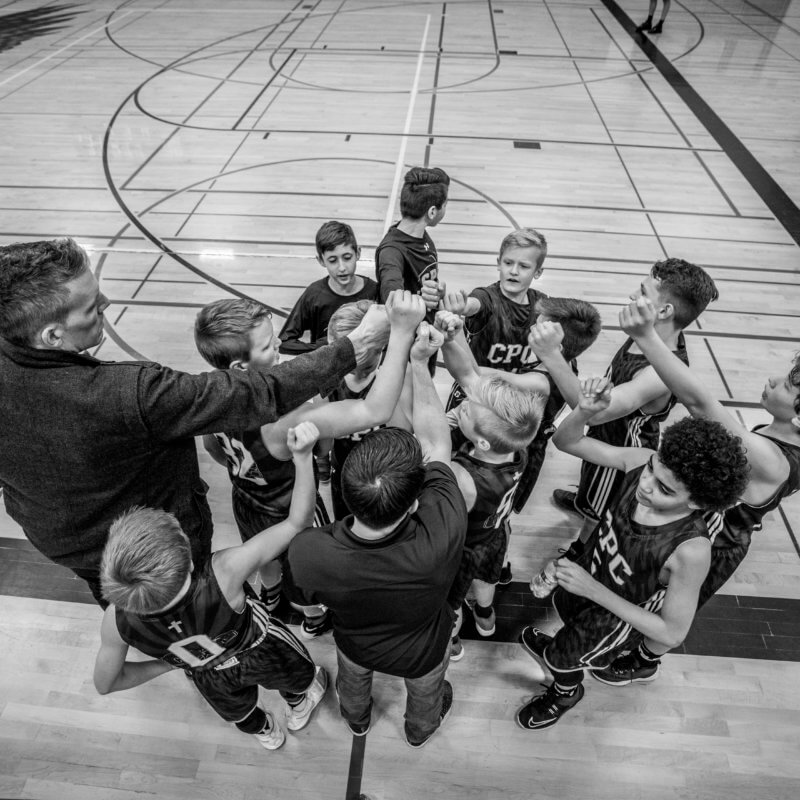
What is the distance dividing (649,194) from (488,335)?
536 centimetres

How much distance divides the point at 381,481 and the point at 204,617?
85 cm

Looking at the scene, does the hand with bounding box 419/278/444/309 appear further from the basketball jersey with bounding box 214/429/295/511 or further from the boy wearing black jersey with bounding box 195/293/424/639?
the basketball jersey with bounding box 214/429/295/511

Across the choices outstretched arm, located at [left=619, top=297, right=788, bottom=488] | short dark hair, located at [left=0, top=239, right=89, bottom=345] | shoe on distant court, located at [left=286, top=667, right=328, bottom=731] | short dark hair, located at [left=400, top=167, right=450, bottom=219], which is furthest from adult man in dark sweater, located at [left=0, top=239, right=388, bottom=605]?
short dark hair, located at [left=400, top=167, right=450, bottom=219]

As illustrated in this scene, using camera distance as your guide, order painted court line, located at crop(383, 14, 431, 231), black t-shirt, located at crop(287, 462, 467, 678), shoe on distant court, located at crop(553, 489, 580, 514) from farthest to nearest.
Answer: painted court line, located at crop(383, 14, 431, 231) < shoe on distant court, located at crop(553, 489, 580, 514) < black t-shirt, located at crop(287, 462, 467, 678)

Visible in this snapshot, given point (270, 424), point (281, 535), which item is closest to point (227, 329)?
point (270, 424)

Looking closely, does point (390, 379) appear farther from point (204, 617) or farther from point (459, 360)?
point (204, 617)

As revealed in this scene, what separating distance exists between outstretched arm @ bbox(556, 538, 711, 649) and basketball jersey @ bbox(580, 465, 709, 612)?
0.05 meters

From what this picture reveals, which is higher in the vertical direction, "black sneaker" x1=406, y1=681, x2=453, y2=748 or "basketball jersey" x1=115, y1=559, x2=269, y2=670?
"basketball jersey" x1=115, y1=559, x2=269, y2=670

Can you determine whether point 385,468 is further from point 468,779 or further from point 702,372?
point 702,372

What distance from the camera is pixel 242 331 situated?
2191 mm

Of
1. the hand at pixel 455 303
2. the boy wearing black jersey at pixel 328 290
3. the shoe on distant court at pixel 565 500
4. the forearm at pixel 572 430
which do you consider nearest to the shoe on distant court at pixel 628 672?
the shoe on distant court at pixel 565 500

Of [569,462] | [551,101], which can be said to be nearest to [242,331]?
[569,462]

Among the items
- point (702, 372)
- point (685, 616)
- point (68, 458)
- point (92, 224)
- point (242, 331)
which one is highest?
point (242, 331)

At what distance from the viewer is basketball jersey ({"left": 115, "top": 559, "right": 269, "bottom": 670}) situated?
1789mm
